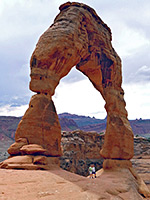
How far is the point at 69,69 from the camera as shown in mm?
10133

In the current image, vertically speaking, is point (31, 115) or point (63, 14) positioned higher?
point (63, 14)

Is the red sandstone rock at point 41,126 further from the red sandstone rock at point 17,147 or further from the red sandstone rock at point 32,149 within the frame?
the red sandstone rock at point 32,149

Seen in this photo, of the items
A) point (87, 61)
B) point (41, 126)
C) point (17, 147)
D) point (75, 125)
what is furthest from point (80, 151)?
point (75, 125)

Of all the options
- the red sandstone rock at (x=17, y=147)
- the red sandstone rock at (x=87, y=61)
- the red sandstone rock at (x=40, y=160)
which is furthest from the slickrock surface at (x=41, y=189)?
the red sandstone rock at (x=87, y=61)

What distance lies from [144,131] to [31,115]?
8591 cm

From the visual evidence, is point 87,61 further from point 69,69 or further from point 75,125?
point 75,125

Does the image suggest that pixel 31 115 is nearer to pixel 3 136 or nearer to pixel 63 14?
pixel 63 14

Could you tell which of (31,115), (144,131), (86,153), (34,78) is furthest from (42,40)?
(144,131)

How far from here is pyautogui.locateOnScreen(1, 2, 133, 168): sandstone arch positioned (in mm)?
8200

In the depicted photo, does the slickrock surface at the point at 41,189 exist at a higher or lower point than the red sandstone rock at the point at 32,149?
lower

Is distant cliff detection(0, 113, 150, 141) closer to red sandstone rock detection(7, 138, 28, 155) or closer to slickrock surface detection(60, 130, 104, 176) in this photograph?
slickrock surface detection(60, 130, 104, 176)

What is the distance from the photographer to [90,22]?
38.7ft

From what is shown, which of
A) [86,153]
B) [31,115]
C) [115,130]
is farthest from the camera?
[86,153]

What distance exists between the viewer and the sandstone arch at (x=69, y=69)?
8200mm
